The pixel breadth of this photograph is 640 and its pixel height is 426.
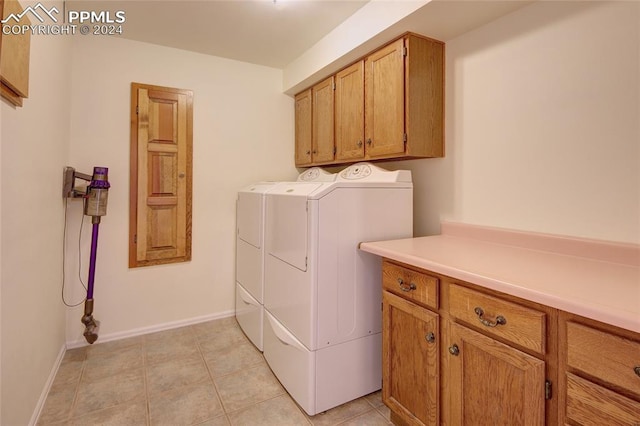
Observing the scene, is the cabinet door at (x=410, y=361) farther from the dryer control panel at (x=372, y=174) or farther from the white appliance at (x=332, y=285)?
the dryer control panel at (x=372, y=174)

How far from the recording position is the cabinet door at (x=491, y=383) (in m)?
0.97

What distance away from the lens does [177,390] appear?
6.15 feet

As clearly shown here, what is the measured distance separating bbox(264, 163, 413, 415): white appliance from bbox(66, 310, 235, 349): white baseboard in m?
1.12

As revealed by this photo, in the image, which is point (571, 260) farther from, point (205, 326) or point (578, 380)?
point (205, 326)

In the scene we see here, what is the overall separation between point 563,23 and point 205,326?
9.97 feet

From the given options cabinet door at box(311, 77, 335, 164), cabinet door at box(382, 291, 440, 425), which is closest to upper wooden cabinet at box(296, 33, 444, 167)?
cabinet door at box(311, 77, 335, 164)

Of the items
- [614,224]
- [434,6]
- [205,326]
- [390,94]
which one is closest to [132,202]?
[205,326]

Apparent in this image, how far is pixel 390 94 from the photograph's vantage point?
6.31 ft

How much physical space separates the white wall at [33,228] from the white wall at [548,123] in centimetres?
213

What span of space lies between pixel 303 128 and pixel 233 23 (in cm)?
101

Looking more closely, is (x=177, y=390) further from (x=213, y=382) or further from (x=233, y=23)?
(x=233, y=23)

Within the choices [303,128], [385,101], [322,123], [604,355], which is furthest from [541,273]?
[303,128]

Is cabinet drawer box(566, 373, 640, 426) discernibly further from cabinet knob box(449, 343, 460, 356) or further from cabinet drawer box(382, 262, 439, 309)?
cabinet drawer box(382, 262, 439, 309)

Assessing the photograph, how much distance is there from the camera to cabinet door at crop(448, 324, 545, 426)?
0.97 m
